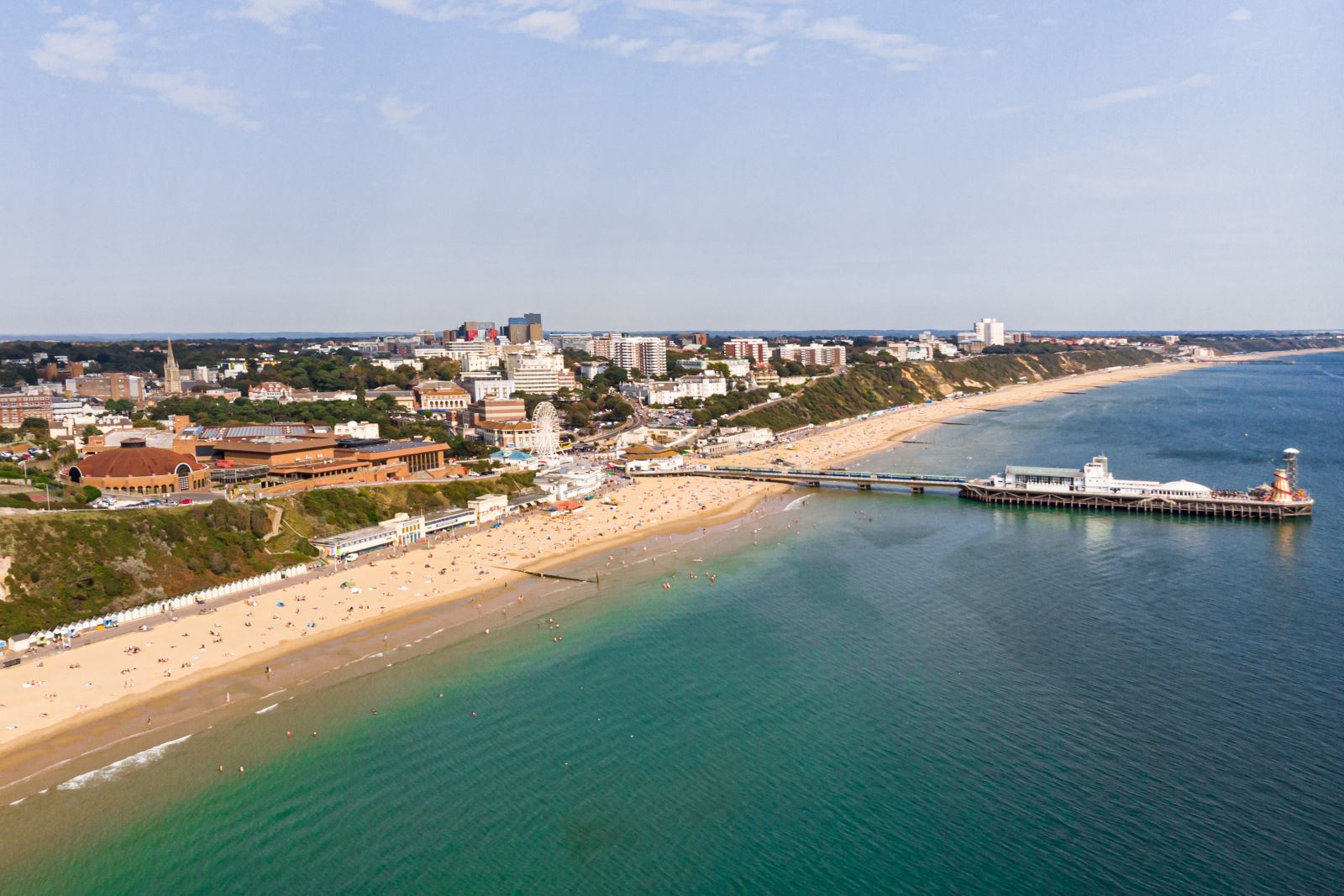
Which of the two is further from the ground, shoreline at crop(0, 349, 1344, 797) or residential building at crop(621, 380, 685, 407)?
residential building at crop(621, 380, 685, 407)

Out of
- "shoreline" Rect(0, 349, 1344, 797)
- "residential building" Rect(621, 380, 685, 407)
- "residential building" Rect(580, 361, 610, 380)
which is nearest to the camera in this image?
"shoreline" Rect(0, 349, 1344, 797)

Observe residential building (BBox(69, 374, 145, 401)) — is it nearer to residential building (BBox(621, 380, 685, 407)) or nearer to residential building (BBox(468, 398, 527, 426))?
residential building (BBox(468, 398, 527, 426))

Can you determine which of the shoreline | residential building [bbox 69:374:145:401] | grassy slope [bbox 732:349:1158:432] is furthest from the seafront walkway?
residential building [bbox 69:374:145:401]

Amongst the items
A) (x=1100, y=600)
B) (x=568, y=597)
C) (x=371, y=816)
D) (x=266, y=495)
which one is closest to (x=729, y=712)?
(x=371, y=816)

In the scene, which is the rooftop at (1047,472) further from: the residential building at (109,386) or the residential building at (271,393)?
the residential building at (109,386)

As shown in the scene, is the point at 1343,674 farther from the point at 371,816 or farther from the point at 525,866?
the point at 371,816

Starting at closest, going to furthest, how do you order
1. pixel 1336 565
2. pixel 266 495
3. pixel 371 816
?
pixel 371 816, pixel 1336 565, pixel 266 495
